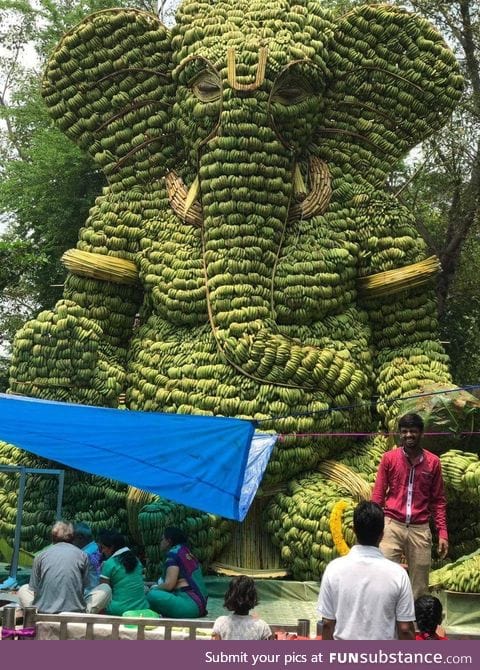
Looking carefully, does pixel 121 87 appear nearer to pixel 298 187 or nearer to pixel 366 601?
pixel 298 187

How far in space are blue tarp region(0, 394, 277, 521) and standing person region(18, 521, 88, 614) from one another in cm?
68

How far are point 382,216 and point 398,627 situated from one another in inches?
187

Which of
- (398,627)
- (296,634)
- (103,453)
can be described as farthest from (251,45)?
(398,627)

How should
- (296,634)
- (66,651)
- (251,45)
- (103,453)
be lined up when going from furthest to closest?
(251,45)
(103,453)
(296,634)
(66,651)

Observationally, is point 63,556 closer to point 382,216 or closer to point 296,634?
point 296,634

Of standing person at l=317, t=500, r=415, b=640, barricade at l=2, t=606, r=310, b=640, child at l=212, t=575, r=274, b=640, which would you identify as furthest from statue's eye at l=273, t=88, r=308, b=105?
standing person at l=317, t=500, r=415, b=640

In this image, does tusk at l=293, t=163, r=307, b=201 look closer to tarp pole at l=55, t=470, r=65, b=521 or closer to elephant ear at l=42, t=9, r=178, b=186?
elephant ear at l=42, t=9, r=178, b=186

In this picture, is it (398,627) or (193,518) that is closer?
(398,627)

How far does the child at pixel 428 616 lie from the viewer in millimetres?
3707

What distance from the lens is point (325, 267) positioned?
24.5ft

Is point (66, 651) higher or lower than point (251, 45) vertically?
lower

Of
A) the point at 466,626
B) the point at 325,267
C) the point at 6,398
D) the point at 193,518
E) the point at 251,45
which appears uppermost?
the point at 251,45

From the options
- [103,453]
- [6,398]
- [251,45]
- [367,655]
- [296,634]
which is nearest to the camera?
[367,655]

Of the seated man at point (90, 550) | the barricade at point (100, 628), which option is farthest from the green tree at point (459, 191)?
the barricade at point (100, 628)
